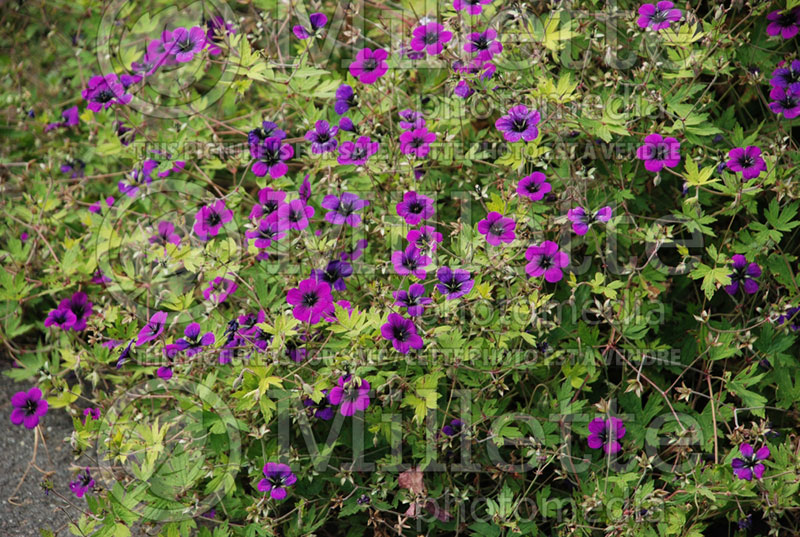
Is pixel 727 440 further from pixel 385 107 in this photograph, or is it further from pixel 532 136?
pixel 385 107

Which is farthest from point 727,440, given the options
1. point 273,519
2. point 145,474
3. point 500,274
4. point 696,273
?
point 145,474

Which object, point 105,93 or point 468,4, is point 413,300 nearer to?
point 468,4

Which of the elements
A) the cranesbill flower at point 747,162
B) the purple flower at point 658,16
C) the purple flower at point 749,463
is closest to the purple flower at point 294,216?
the purple flower at point 658,16

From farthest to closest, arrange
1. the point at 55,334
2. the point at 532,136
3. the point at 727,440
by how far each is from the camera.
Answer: the point at 55,334
the point at 727,440
the point at 532,136

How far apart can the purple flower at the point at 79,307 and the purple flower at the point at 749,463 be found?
7.73ft

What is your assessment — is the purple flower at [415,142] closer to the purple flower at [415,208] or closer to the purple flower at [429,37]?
the purple flower at [415,208]

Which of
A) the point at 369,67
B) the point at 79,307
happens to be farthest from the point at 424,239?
the point at 79,307

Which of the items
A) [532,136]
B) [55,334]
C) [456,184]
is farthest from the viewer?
[55,334]

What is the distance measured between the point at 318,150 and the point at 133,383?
119cm

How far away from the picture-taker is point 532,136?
2354 millimetres

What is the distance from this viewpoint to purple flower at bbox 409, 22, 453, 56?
2.60m

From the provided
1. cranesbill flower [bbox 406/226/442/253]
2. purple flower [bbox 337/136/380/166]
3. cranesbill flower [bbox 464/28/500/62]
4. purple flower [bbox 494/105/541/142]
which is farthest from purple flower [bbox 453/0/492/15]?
cranesbill flower [bbox 406/226/442/253]

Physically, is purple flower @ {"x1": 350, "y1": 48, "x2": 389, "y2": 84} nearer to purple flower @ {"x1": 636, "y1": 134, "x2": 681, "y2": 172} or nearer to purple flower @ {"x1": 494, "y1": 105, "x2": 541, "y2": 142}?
purple flower @ {"x1": 494, "y1": 105, "x2": 541, "y2": 142}

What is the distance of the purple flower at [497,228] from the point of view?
2322 mm
